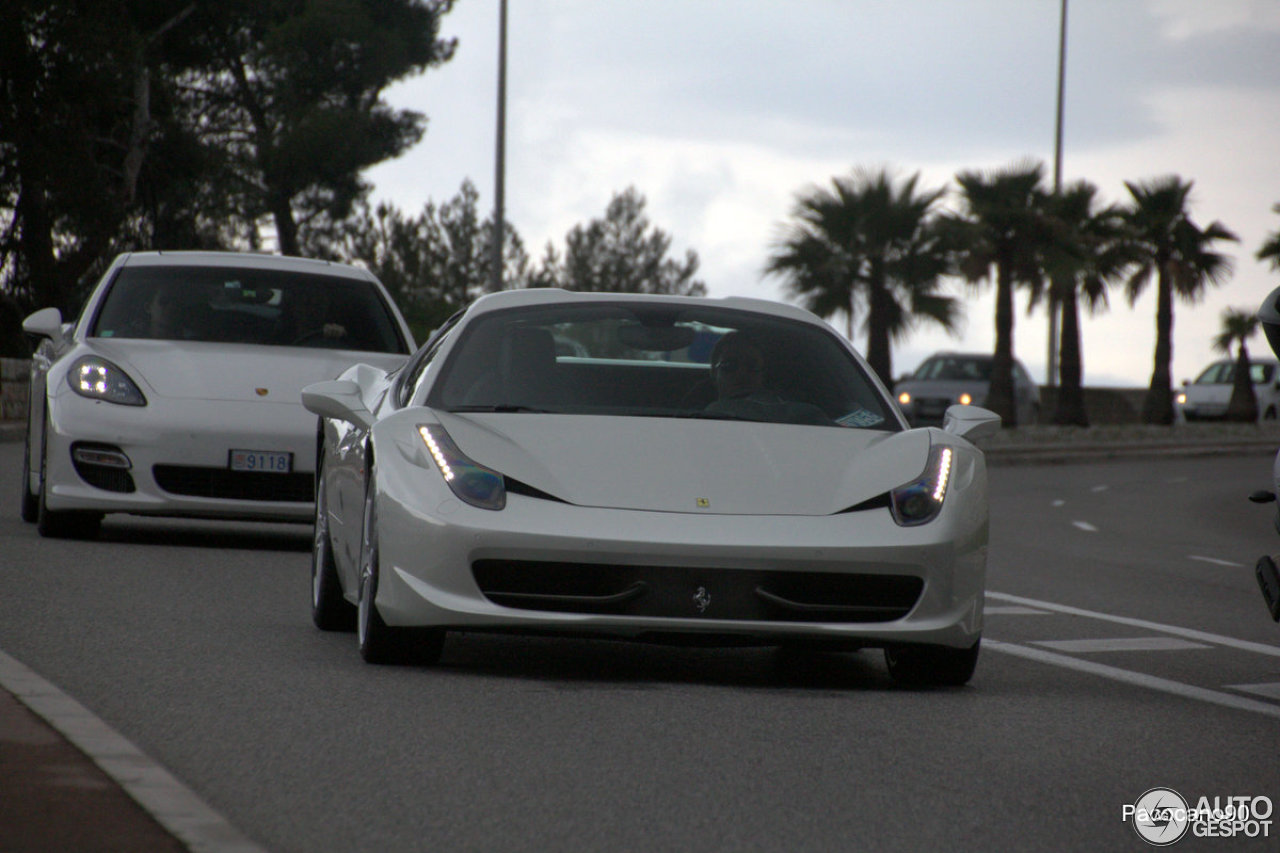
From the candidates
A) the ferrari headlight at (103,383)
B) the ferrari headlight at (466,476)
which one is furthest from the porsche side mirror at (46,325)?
the ferrari headlight at (466,476)

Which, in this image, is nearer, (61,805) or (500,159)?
(61,805)

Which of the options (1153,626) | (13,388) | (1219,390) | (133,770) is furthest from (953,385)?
(133,770)

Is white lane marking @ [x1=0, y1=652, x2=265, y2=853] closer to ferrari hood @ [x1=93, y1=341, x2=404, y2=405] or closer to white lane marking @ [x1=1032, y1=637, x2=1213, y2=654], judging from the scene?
white lane marking @ [x1=1032, y1=637, x2=1213, y2=654]

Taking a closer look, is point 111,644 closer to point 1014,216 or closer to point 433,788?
point 433,788

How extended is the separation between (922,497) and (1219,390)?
49.7 meters

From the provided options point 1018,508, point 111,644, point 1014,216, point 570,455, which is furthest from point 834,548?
point 1014,216

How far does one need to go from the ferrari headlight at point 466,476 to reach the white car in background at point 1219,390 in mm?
49608

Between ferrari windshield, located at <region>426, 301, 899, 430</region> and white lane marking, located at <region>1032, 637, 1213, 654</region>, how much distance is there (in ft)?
5.74

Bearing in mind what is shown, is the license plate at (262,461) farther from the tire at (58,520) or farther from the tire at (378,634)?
the tire at (378,634)

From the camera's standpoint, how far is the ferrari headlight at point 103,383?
11219 mm

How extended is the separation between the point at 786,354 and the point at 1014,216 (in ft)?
122

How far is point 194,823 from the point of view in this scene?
14.4ft

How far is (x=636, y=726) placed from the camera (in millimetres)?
5984

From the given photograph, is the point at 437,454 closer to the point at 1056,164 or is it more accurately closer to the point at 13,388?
the point at 13,388
